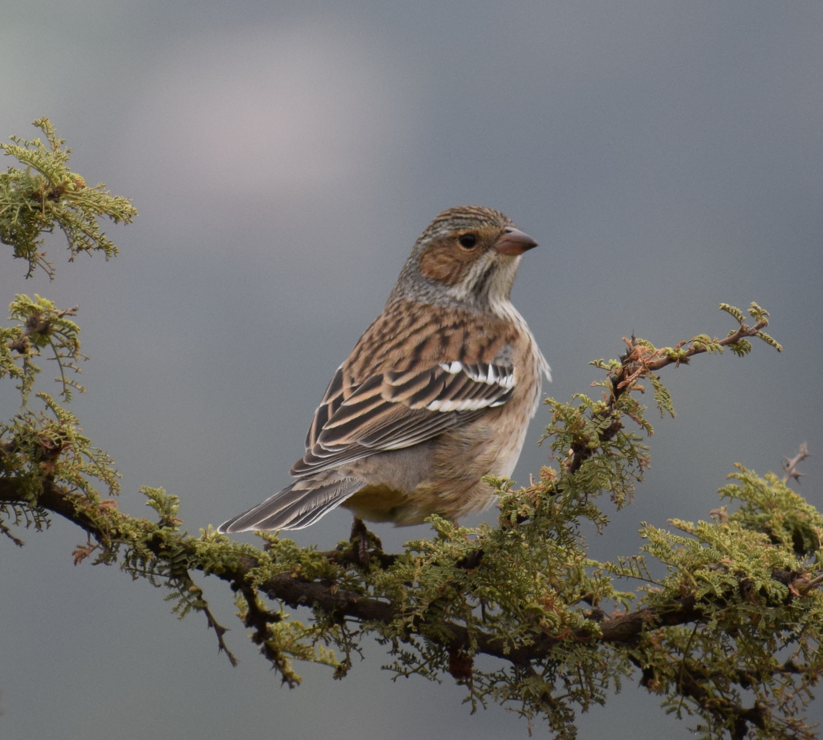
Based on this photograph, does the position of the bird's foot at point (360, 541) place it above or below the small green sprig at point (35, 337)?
below

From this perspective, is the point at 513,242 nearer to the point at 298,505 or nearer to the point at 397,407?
the point at 397,407

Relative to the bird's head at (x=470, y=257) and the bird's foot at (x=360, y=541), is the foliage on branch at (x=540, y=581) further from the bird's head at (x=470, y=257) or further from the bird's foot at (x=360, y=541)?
the bird's head at (x=470, y=257)

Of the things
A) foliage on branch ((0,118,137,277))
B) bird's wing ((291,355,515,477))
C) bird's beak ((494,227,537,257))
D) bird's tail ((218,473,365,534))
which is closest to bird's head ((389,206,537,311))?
bird's beak ((494,227,537,257))

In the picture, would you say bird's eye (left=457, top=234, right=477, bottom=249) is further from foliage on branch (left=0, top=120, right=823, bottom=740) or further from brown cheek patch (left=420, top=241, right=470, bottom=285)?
foliage on branch (left=0, top=120, right=823, bottom=740)

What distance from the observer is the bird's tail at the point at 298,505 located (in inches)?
117

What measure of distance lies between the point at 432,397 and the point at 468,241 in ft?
3.49

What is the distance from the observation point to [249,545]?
277 centimetres

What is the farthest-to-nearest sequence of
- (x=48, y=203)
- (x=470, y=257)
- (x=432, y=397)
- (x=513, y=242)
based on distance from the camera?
(x=470, y=257) < (x=513, y=242) < (x=432, y=397) < (x=48, y=203)

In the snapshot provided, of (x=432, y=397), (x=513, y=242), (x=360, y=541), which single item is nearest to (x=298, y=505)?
(x=360, y=541)

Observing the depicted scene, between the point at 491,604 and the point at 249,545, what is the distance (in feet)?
2.45

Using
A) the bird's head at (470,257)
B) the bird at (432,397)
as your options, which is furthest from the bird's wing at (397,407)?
the bird's head at (470,257)

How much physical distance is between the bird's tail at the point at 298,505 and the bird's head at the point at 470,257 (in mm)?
1580

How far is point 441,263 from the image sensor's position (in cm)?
478

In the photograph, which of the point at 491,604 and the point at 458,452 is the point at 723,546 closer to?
the point at 491,604
